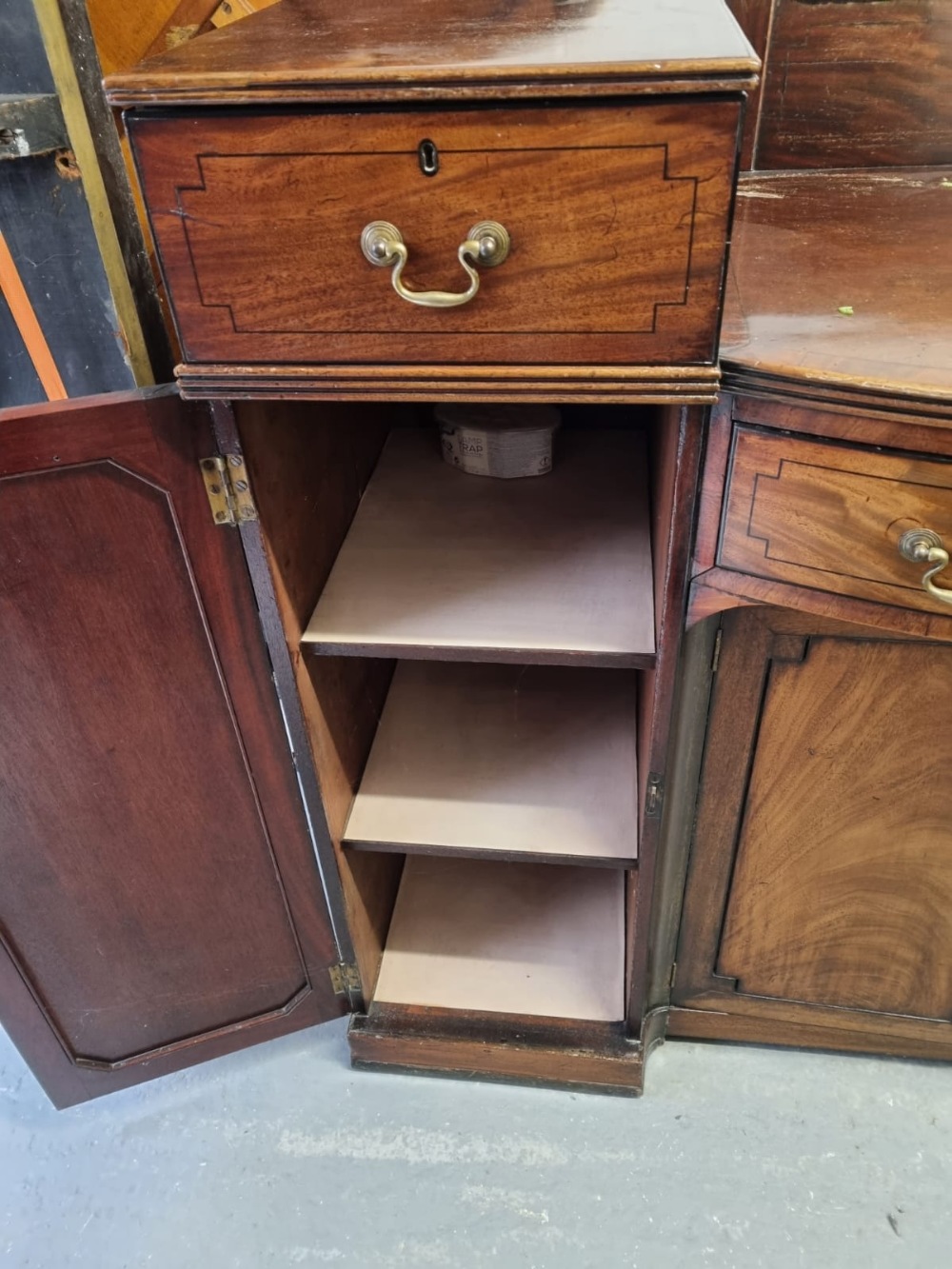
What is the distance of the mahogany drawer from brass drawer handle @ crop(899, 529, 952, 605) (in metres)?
0.18

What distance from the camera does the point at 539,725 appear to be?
1125mm

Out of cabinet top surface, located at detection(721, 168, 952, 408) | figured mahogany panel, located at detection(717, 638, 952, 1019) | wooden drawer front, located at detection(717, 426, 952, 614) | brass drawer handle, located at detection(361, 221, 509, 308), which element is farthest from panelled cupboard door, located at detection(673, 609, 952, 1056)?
brass drawer handle, located at detection(361, 221, 509, 308)

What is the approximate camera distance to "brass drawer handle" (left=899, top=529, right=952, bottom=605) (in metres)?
0.62

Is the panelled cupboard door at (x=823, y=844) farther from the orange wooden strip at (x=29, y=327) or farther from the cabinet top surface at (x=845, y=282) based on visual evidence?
the orange wooden strip at (x=29, y=327)

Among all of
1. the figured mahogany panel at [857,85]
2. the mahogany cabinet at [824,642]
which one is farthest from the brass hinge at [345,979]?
the figured mahogany panel at [857,85]

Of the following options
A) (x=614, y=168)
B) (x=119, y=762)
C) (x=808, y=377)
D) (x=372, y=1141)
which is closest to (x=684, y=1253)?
(x=372, y=1141)

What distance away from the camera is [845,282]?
0.72 meters

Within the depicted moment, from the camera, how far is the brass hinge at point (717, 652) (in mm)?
798

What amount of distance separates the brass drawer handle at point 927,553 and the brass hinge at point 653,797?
318 mm

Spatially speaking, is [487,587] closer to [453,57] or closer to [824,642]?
[824,642]

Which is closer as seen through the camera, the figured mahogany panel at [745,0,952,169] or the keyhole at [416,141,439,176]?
the keyhole at [416,141,439,176]

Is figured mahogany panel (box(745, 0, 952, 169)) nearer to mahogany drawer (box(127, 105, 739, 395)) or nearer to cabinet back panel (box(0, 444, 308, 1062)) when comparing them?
mahogany drawer (box(127, 105, 739, 395))

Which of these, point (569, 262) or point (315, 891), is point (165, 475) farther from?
point (315, 891)

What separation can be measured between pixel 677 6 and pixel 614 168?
7.6 inches
